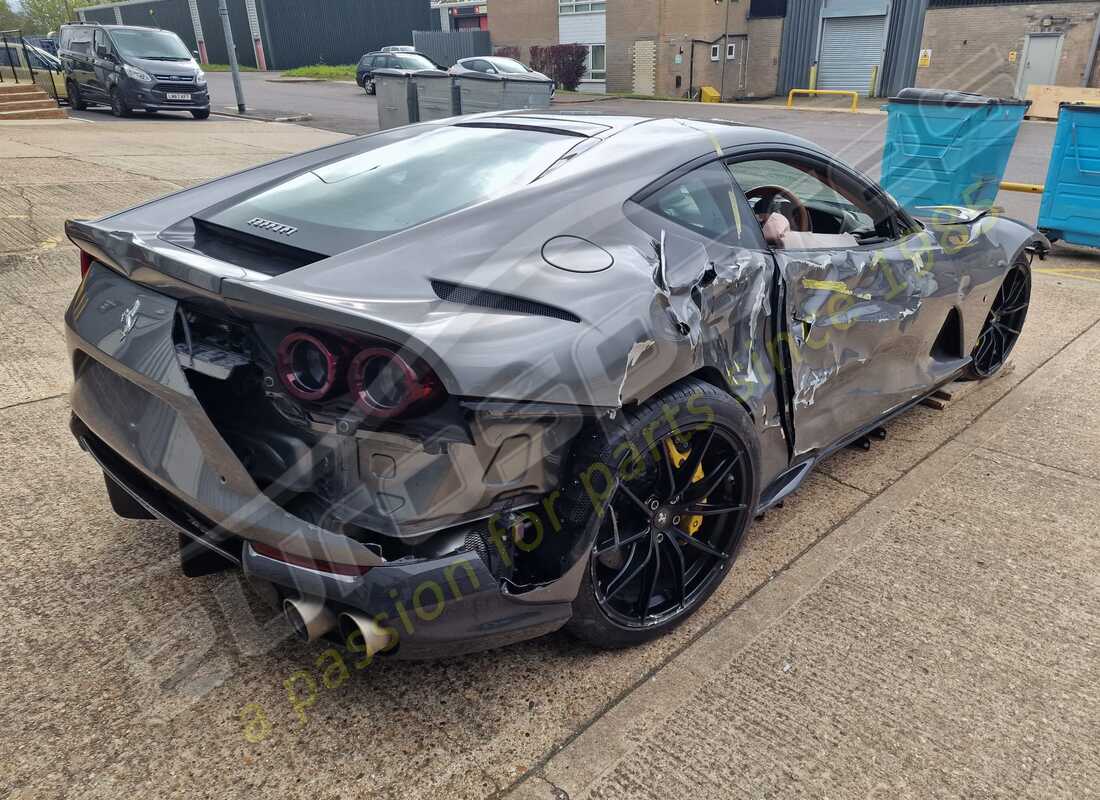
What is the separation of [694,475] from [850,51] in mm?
34209

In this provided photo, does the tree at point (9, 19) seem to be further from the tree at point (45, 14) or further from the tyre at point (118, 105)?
the tyre at point (118, 105)

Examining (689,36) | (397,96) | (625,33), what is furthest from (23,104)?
(689,36)

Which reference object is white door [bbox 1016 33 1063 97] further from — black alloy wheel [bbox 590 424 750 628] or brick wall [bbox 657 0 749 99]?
black alloy wheel [bbox 590 424 750 628]

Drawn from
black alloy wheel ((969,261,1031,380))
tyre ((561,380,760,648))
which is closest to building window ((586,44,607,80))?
black alloy wheel ((969,261,1031,380))

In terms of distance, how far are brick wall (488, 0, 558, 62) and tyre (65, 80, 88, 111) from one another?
21.9 metres

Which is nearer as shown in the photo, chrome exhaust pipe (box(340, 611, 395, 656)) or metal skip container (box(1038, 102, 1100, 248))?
chrome exhaust pipe (box(340, 611, 395, 656))

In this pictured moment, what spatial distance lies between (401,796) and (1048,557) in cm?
248

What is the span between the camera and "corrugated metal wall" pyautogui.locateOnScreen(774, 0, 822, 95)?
106 feet

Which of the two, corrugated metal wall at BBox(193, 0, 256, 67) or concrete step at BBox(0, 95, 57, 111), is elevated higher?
corrugated metal wall at BBox(193, 0, 256, 67)

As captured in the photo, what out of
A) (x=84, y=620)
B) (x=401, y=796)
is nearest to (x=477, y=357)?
(x=401, y=796)

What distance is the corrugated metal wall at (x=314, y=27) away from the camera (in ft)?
143

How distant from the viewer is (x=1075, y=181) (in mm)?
7523

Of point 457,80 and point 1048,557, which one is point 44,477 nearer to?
point 1048,557

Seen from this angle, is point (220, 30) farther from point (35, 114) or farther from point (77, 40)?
point (35, 114)
